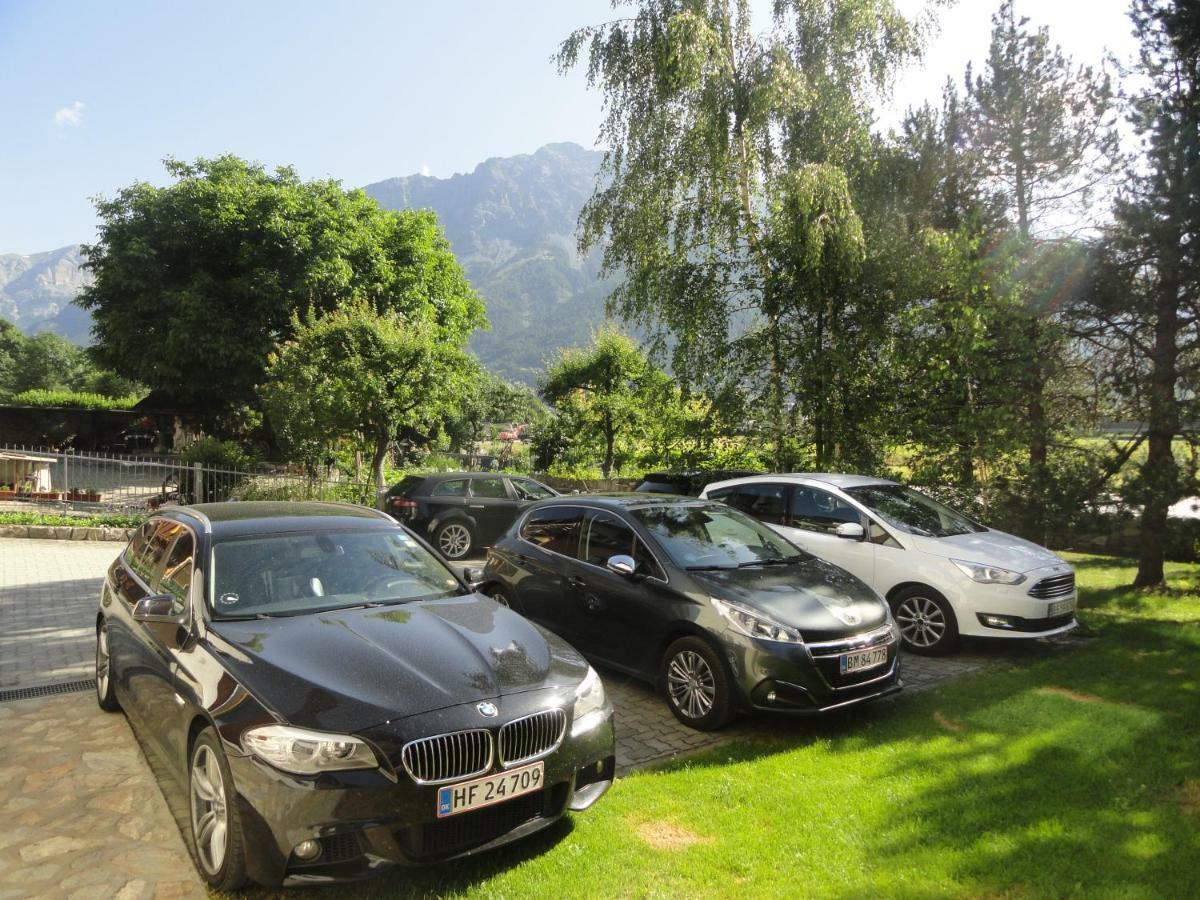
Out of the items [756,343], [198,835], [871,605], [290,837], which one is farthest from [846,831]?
[756,343]

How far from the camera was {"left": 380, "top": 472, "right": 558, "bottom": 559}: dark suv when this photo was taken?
12.3 meters

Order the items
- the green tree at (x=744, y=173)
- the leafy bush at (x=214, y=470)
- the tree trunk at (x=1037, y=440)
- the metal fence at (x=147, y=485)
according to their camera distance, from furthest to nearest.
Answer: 1. the leafy bush at (x=214, y=470)
2. the metal fence at (x=147, y=485)
3. the green tree at (x=744, y=173)
4. the tree trunk at (x=1037, y=440)

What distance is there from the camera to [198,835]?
325 centimetres

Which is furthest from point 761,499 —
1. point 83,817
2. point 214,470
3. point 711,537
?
point 214,470

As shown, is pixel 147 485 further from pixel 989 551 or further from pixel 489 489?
pixel 989 551

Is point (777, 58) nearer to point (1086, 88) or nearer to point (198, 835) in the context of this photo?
point (1086, 88)

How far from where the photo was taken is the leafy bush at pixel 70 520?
14117 mm

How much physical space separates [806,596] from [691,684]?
1.02 m

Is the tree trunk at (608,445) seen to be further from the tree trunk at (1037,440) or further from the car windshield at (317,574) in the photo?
the car windshield at (317,574)

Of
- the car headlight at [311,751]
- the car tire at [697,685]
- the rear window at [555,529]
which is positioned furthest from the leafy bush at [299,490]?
the car headlight at [311,751]

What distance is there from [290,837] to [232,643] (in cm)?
98

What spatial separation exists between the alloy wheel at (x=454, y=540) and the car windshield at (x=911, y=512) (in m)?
6.86

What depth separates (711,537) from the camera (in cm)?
597

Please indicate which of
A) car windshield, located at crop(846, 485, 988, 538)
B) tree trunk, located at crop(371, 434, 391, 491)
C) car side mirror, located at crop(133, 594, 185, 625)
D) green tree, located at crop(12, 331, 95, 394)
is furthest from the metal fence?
green tree, located at crop(12, 331, 95, 394)
